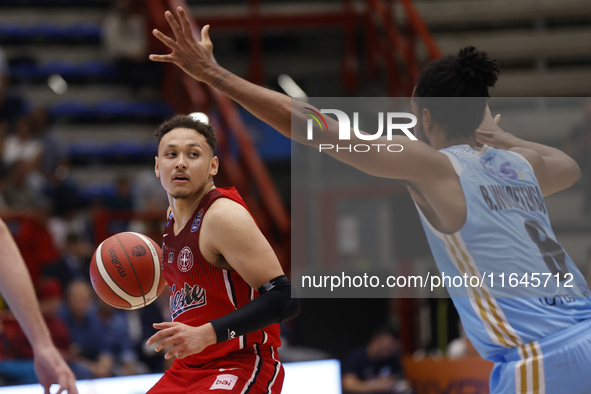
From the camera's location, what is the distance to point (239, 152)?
7402mm

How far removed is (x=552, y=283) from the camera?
2689 mm

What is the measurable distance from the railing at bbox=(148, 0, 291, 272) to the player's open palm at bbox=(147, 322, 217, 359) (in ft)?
12.9

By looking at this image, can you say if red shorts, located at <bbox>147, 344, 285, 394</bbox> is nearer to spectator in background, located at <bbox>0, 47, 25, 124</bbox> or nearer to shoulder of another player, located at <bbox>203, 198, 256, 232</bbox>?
shoulder of another player, located at <bbox>203, 198, 256, 232</bbox>

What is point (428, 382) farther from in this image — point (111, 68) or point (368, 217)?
point (111, 68)

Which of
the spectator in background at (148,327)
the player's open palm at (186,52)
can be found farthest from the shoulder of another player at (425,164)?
the spectator in background at (148,327)

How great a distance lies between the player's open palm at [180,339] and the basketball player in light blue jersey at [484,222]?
859 millimetres

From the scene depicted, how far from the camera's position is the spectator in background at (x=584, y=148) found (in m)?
3.62

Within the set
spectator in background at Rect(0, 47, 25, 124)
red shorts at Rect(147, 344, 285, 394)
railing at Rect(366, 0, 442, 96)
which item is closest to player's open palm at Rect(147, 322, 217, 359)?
red shorts at Rect(147, 344, 285, 394)

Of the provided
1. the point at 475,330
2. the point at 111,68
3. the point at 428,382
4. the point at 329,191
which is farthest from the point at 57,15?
the point at 475,330

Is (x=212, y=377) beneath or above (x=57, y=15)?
beneath

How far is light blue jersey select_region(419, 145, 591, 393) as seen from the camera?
8.39 feet

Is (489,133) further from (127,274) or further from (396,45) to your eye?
(396,45)

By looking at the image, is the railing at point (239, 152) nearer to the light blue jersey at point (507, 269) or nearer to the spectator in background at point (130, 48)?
the spectator in background at point (130, 48)

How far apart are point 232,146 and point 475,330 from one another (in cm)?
907
